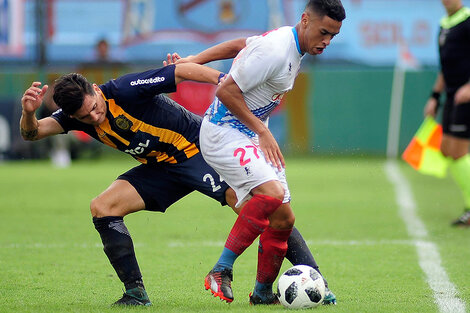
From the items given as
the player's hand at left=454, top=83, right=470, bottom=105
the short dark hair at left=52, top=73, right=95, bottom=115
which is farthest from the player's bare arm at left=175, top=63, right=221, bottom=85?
the player's hand at left=454, top=83, right=470, bottom=105

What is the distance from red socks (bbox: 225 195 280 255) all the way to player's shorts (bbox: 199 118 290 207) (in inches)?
3.7

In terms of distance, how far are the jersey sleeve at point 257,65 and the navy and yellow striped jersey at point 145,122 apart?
538mm

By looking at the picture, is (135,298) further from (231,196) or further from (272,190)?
(272,190)

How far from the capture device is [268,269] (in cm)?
541

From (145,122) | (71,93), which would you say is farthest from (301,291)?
(71,93)

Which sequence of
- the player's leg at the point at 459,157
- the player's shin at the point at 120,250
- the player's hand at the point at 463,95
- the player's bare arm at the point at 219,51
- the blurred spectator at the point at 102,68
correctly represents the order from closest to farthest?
the player's shin at the point at 120,250
the player's bare arm at the point at 219,51
the player's hand at the point at 463,95
the player's leg at the point at 459,157
the blurred spectator at the point at 102,68

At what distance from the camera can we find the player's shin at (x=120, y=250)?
18.0 ft

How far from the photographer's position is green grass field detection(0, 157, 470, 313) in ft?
18.5

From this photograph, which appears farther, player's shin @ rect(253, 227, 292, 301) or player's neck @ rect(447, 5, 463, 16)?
player's neck @ rect(447, 5, 463, 16)

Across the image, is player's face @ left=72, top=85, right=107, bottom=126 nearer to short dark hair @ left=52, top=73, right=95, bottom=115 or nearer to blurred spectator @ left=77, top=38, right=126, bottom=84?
short dark hair @ left=52, top=73, right=95, bottom=115

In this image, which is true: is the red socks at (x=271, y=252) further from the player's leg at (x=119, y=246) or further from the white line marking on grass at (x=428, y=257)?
the white line marking on grass at (x=428, y=257)

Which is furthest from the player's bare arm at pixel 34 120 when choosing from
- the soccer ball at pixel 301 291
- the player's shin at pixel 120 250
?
the soccer ball at pixel 301 291

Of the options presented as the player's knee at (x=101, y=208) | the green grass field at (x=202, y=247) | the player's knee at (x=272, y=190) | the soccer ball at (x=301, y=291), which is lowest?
the green grass field at (x=202, y=247)

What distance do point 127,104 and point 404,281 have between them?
2.38 meters
